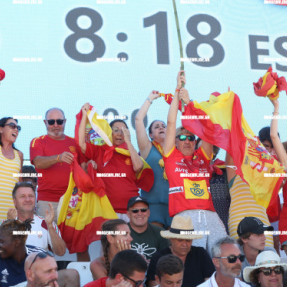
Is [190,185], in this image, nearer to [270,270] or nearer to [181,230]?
[181,230]

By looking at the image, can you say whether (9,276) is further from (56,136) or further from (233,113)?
(233,113)

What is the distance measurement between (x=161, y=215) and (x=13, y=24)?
8.07 ft

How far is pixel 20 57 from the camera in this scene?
586 cm

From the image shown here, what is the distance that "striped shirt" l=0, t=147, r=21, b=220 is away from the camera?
483 centimetres

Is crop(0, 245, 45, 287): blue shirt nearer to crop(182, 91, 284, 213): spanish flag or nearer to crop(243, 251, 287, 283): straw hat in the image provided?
crop(243, 251, 287, 283): straw hat

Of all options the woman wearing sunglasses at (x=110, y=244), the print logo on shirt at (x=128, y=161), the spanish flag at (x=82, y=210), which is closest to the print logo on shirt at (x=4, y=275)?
the woman wearing sunglasses at (x=110, y=244)

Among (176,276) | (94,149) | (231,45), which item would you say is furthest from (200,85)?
(176,276)

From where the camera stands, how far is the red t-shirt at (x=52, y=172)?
5000mm

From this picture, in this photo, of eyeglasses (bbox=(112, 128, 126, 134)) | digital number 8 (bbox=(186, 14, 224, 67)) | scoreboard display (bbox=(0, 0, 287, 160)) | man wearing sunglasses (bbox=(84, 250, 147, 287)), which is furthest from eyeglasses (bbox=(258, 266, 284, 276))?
digital number 8 (bbox=(186, 14, 224, 67))

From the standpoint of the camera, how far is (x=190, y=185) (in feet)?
15.3

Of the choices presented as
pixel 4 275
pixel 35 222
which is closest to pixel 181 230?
pixel 35 222

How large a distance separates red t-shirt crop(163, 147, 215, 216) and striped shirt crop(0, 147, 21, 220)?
126 centimetres

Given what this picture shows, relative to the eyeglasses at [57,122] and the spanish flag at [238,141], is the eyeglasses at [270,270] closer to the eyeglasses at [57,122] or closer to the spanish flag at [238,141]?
the spanish flag at [238,141]

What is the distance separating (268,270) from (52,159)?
1937 millimetres
